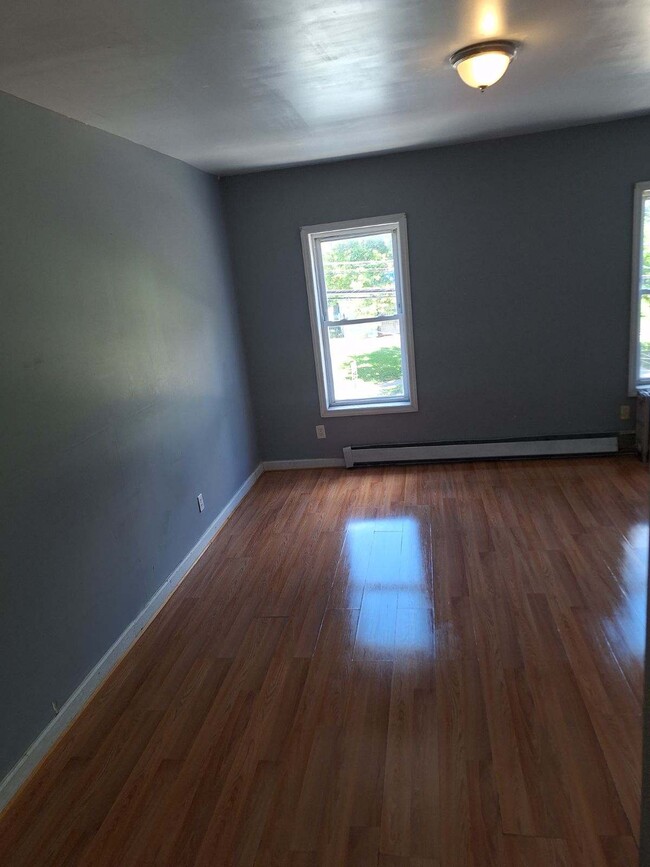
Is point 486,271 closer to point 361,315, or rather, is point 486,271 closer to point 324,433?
point 361,315

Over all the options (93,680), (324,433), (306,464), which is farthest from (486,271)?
(93,680)

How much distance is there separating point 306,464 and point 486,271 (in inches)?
84.4

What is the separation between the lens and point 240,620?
289 cm

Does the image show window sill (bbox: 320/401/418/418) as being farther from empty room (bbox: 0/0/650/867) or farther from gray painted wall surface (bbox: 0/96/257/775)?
gray painted wall surface (bbox: 0/96/257/775)

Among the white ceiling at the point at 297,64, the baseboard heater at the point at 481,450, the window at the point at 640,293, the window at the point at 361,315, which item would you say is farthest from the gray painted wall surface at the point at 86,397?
the window at the point at 640,293

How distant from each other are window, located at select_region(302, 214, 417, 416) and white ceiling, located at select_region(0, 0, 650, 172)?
3.44ft

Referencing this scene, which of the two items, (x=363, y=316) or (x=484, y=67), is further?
(x=363, y=316)

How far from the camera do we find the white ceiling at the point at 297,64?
5.60 ft

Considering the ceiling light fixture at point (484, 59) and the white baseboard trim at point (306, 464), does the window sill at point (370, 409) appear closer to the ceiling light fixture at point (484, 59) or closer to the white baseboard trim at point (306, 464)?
the white baseboard trim at point (306, 464)

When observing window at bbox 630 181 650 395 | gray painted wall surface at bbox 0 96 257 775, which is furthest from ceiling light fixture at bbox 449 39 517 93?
window at bbox 630 181 650 395

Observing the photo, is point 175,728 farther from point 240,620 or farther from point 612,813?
point 612,813

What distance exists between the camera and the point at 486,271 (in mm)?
4305

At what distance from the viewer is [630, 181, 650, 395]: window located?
4035mm

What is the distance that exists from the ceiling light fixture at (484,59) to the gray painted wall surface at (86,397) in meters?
1.68
